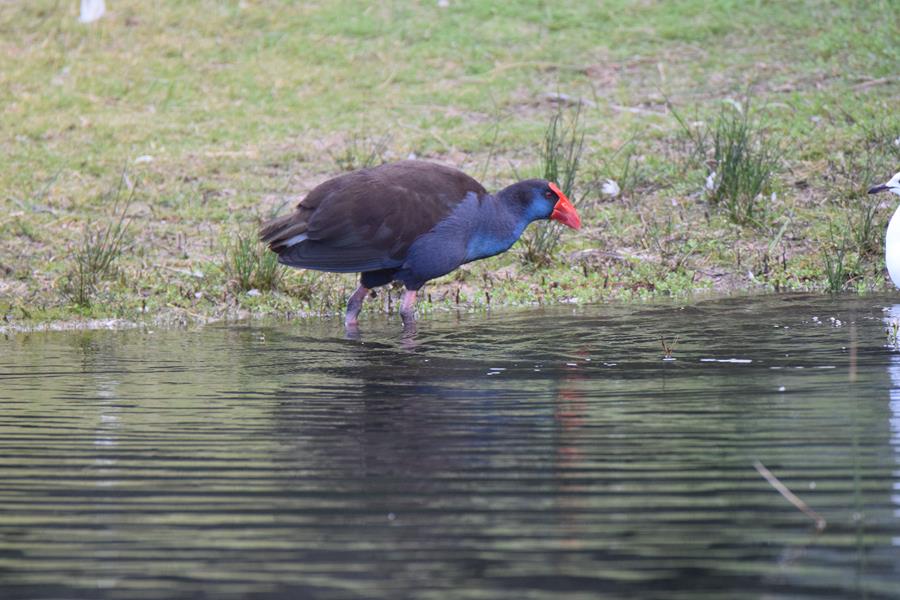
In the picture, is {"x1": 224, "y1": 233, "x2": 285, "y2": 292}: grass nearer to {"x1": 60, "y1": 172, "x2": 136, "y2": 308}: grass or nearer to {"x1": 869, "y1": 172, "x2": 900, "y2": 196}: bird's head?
{"x1": 60, "y1": 172, "x2": 136, "y2": 308}: grass

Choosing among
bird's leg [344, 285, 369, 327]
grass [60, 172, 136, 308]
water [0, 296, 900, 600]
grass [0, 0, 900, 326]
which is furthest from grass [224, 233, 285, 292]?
water [0, 296, 900, 600]

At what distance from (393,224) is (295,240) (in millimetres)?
623

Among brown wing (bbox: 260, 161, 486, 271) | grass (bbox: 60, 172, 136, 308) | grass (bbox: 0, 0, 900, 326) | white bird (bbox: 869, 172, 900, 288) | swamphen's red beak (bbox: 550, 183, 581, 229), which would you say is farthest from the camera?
grass (bbox: 0, 0, 900, 326)

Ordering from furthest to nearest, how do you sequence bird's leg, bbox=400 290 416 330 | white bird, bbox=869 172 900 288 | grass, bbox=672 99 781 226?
grass, bbox=672 99 781 226 → bird's leg, bbox=400 290 416 330 → white bird, bbox=869 172 900 288

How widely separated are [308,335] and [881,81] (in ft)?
24.7

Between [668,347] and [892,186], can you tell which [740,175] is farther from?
[668,347]

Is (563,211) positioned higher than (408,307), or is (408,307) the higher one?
(563,211)

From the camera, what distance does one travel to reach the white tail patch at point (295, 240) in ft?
28.9

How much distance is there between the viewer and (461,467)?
15.9ft

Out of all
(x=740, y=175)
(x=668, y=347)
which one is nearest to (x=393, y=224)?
(x=668, y=347)

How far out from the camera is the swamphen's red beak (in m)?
9.39

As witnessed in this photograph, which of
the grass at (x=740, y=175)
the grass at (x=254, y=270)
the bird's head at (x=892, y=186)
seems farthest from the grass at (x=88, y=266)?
the bird's head at (x=892, y=186)

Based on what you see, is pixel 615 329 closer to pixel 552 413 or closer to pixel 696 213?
pixel 552 413

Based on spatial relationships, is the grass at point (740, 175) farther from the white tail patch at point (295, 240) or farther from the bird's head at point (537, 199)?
the white tail patch at point (295, 240)
